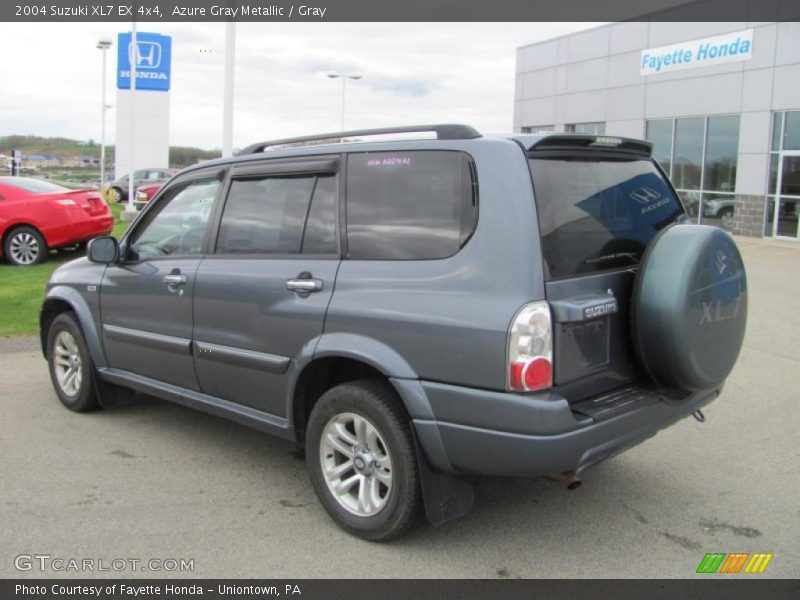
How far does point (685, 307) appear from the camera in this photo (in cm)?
329

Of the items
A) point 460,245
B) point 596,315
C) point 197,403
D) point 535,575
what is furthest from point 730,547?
point 197,403

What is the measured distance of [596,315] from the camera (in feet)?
10.7

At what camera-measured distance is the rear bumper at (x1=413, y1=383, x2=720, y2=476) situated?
3002 millimetres

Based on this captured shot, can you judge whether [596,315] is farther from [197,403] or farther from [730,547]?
[197,403]

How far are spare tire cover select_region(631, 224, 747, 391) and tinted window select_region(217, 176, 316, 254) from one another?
1780 mm

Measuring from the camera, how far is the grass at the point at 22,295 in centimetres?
811

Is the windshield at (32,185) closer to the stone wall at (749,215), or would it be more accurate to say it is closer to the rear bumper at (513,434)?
the rear bumper at (513,434)

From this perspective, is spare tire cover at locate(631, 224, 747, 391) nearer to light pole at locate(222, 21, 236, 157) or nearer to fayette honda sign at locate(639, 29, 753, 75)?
light pole at locate(222, 21, 236, 157)

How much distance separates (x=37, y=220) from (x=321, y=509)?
9.99m

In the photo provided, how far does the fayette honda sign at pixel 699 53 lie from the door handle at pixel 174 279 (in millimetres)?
19368

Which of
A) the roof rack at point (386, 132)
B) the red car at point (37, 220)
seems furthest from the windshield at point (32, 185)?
the roof rack at point (386, 132)

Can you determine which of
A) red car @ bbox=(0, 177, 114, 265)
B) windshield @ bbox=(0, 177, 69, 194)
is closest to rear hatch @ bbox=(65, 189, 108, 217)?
red car @ bbox=(0, 177, 114, 265)

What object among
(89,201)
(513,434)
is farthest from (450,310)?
(89,201)

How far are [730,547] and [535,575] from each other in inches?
39.2
